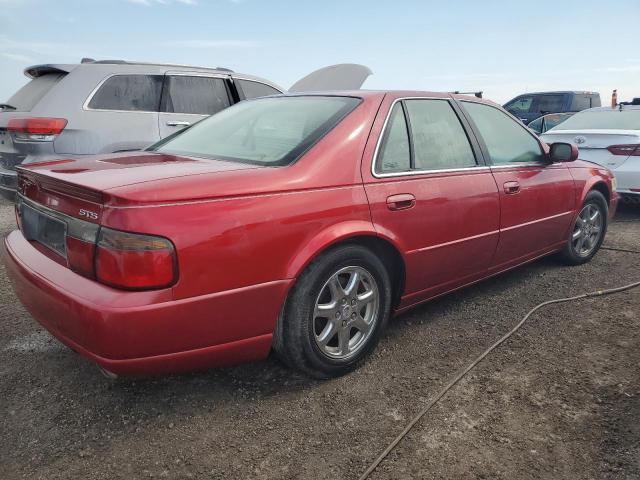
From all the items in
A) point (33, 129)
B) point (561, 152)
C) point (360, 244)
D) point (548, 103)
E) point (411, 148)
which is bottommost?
point (360, 244)

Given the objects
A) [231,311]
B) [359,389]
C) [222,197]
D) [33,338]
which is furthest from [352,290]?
[33,338]

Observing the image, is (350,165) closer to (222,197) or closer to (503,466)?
(222,197)

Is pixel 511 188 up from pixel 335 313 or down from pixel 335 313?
up

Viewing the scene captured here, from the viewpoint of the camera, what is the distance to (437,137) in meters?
3.04

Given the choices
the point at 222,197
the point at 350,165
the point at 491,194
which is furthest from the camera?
the point at 491,194

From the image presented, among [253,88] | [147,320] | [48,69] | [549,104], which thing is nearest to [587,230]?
[147,320]

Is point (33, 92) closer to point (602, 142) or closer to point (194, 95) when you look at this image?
point (194, 95)

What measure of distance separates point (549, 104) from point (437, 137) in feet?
43.0

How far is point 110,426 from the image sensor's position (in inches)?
86.4

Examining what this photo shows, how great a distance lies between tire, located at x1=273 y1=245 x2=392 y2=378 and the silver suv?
342 cm

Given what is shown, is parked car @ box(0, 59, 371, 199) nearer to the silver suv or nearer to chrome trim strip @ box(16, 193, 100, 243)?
the silver suv

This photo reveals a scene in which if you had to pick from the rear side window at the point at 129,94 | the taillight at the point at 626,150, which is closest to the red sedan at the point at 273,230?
the rear side window at the point at 129,94

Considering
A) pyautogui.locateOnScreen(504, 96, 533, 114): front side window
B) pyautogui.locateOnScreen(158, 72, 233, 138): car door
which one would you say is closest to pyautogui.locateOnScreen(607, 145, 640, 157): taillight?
pyautogui.locateOnScreen(158, 72, 233, 138): car door

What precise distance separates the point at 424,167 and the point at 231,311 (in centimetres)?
139
